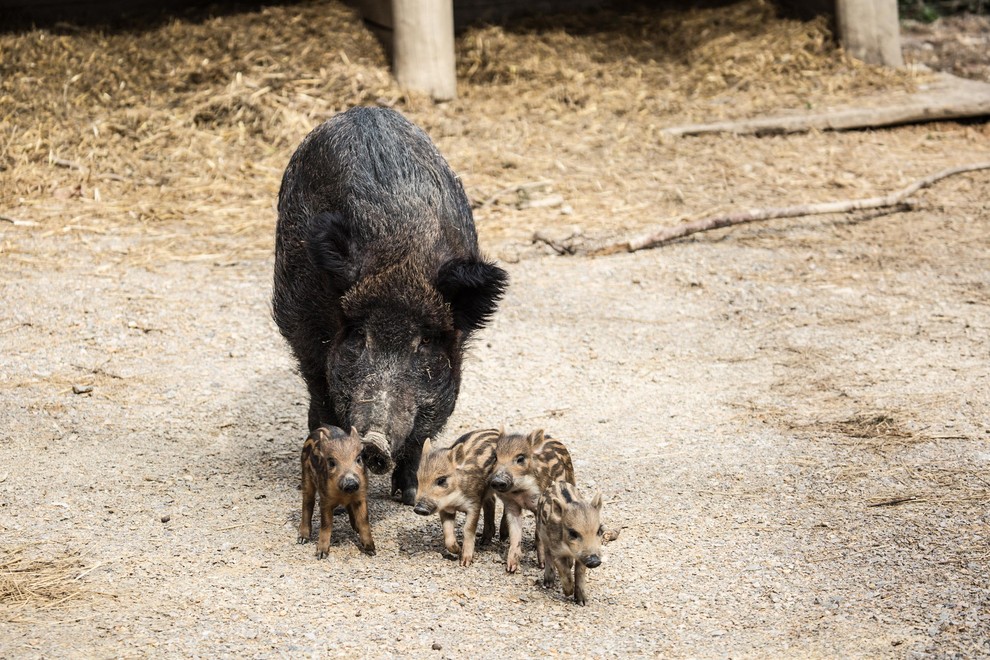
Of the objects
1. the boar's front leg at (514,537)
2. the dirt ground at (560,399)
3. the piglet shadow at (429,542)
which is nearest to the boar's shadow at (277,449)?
the dirt ground at (560,399)

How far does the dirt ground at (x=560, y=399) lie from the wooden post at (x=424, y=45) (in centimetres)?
25

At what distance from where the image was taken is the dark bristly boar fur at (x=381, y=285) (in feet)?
15.1

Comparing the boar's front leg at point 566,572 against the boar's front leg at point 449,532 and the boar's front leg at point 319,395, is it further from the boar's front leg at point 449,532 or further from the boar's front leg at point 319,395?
the boar's front leg at point 319,395

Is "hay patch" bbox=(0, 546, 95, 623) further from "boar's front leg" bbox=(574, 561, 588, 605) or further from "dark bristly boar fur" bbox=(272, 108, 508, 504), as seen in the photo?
"boar's front leg" bbox=(574, 561, 588, 605)

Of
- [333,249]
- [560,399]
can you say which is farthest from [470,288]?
[560,399]

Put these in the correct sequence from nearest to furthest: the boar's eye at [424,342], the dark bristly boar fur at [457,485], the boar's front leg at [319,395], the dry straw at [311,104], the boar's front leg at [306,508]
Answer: the dark bristly boar fur at [457,485]
the boar's front leg at [306,508]
the boar's eye at [424,342]
the boar's front leg at [319,395]
the dry straw at [311,104]

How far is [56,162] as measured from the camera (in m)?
9.47

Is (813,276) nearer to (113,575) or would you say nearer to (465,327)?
(465,327)

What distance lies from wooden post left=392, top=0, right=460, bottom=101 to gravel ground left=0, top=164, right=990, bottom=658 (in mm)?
3385

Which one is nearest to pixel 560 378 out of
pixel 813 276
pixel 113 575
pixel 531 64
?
pixel 813 276

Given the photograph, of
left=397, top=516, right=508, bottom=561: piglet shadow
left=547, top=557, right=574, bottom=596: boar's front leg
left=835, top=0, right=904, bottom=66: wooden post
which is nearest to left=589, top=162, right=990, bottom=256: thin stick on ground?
left=835, top=0, right=904, bottom=66: wooden post

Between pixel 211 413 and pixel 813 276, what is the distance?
428cm

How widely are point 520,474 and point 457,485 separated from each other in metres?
0.25

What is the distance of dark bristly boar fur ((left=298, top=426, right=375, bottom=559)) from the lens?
426 centimetres
